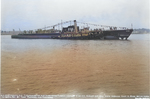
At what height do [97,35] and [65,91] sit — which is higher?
[97,35]

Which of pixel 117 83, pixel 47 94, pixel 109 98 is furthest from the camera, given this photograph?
pixel 117 83

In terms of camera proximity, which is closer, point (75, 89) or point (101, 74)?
point (75, 89)

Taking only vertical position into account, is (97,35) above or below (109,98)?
above

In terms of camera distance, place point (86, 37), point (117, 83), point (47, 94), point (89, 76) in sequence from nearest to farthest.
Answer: point (47, 94) → point (117, 83) → point (89, 76) → point (86, 37)

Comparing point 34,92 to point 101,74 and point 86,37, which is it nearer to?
point 101,74

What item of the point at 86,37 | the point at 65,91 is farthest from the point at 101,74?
the point at 86,37

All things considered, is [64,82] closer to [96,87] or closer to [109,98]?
[96,87]

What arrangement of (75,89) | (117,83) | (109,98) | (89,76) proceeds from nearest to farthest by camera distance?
(109,98), (75,89), (117,83), (89,76)

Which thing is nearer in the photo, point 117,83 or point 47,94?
point 47,94

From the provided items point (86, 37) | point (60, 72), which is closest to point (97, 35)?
point (86, 37)
